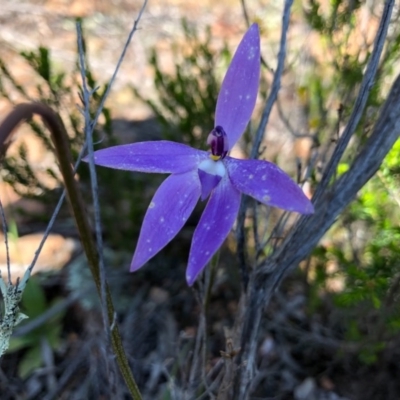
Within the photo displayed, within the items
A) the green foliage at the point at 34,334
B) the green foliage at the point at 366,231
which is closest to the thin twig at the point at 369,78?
the green foliage at the point at 366,231

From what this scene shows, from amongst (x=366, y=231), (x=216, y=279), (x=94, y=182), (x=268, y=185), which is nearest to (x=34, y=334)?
(x=216, y=279)

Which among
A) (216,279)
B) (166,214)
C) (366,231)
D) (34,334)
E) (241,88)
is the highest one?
(241,88)

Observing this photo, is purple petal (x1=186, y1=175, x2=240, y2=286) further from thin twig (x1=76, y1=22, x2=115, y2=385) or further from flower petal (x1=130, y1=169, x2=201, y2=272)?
thin twig (x1=76, y1=22, x2=115, y2=385)

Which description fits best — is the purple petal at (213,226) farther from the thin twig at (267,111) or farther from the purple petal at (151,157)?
the thin twig at (267,111)

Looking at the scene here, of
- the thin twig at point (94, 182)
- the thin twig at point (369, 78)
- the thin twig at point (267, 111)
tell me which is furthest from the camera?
the thin twig at point (267, 111)

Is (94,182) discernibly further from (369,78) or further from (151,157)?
(369,78)

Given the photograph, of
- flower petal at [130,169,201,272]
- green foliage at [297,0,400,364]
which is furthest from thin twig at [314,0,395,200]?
flower petal at [130,169,201,272]

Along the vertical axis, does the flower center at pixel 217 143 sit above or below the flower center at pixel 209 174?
above
